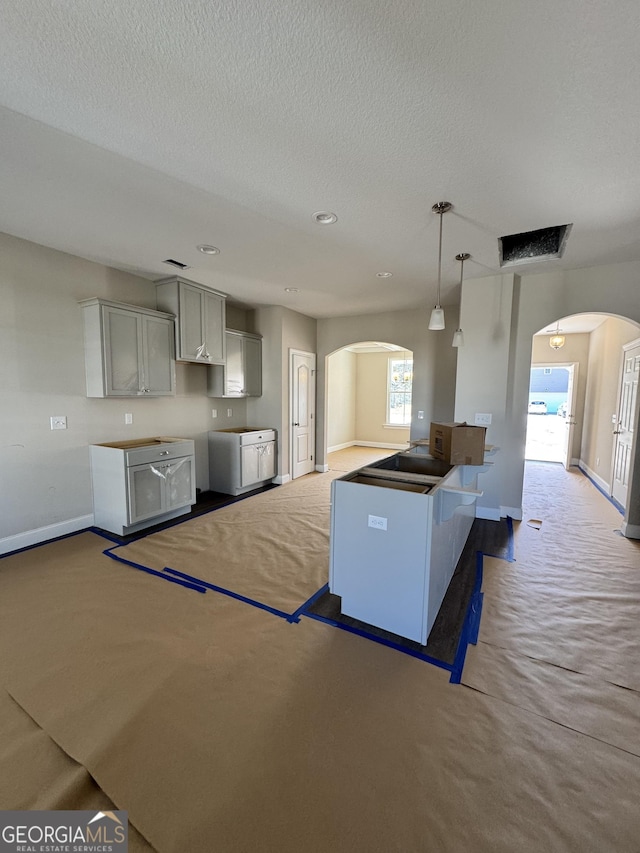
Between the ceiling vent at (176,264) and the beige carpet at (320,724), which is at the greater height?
the ceiling vent at (176,264)

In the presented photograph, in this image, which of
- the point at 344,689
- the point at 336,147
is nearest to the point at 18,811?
the point at 344,689

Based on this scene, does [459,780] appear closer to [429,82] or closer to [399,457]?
[399,457]

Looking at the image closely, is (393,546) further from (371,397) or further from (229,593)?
(371,397)

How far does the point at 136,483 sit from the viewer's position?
3574mm

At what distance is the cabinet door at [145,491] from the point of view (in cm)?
354

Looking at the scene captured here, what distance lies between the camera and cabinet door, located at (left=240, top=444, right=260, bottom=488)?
498 centimetres

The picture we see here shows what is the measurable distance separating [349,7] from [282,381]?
4.38 m

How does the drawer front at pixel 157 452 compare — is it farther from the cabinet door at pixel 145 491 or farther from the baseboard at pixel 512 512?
the baseboard at pixel 512 512

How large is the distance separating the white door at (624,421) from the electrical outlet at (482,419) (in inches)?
70.6

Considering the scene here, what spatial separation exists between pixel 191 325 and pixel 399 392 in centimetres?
593

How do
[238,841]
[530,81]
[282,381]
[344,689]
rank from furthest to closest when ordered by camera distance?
[282,381]
[344,689]
[530,81]
[238,841]

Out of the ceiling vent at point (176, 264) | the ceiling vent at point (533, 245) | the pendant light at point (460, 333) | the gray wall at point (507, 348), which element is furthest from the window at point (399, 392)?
the ceiling vent at point (176, 264)

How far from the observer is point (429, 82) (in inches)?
59.9

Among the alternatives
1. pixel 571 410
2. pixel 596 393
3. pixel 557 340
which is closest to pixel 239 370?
pixel 557 340
